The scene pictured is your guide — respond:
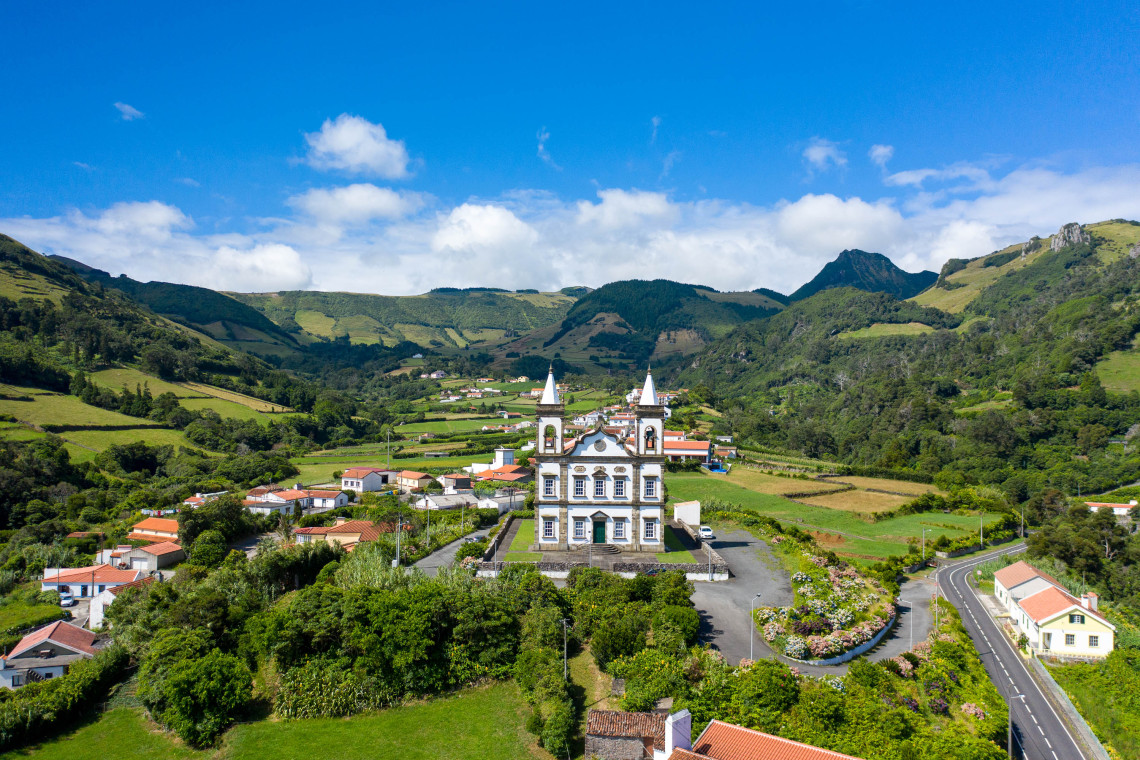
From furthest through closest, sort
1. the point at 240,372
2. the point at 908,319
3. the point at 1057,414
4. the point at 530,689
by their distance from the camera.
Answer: the point at 908,319, the point at 240,372, the point at 1057,414, the point at 530,689

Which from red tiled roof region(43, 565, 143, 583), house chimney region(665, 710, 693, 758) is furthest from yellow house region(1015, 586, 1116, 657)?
red tiled roof region(43, 565, 143, 583)

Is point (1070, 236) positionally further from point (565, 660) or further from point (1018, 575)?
point (565, 660)

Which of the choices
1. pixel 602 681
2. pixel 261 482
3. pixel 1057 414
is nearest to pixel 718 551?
pixel 602 681

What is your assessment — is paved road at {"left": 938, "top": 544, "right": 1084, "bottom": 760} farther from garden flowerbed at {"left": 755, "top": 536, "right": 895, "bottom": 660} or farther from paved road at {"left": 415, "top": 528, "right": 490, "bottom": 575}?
paved road at {"left": 415, "top": 528, "right": 490, "bottom": 575}

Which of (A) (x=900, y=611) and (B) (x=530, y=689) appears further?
(A) (x=900, y=611)

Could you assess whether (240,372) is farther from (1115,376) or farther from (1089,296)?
(1089,296)

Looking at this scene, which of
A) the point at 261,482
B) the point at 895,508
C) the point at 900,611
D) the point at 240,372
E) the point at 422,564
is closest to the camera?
the point at 900,611

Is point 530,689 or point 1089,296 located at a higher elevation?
point 1089,296

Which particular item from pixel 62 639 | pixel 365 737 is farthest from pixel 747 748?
pixel 62 639
